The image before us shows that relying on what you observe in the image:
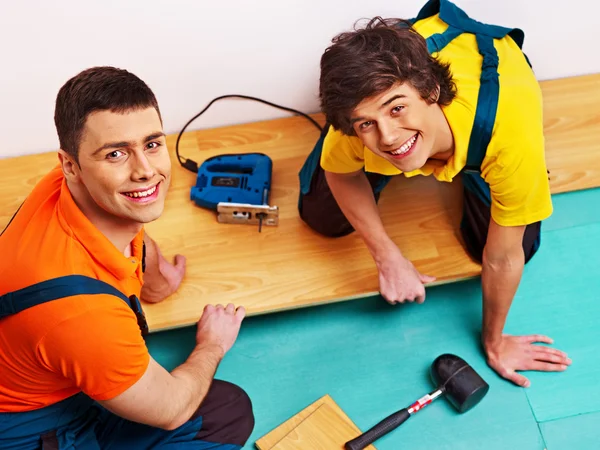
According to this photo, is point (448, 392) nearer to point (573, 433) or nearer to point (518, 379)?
point (518, 379)

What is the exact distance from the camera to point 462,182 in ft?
7.06

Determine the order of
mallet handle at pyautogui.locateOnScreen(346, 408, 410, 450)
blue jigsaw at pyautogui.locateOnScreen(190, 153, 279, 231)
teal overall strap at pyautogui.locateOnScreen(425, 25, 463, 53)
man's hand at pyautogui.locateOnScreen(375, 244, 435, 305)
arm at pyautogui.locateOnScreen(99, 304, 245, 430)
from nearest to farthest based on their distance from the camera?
arm at pyautogui.locateOnScreen(99, 304, 245, 430)
teal overall strap at pyautogui.locateOnScreen(425, 25, 463, 53)
mallet handle at pyautogui.locateOnScreen(346, 408, 410, 450)
man's hand at pyautogui.locateOnScreen(375, 244, 435, 305)
blue jigsaw at pyautogui.locateOnScreen(190, 153, 279, 231)

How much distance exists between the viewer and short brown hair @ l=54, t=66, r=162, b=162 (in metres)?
1.25

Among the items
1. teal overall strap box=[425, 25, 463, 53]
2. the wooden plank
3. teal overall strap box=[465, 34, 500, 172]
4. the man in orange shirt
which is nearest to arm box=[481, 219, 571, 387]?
teal overall strap box=[465, 34, 500, 172]

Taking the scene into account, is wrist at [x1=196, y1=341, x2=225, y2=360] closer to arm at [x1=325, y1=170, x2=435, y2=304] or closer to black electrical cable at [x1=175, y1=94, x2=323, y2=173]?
arm at [x1=325, y1=170, x2=435, y2=304]

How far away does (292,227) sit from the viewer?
2102 millimetres

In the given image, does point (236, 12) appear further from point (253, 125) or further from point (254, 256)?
point (254, 256)

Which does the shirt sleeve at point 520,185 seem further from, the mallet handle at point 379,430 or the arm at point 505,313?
the mallet handle at point 379,430

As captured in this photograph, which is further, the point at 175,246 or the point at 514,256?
the point at 175,246

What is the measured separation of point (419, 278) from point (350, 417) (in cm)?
43

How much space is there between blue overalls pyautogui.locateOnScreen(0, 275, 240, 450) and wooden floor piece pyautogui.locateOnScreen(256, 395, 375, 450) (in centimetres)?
12

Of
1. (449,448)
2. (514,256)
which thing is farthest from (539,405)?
(514,256)

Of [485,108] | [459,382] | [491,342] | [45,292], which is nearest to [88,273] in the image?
[45,292]

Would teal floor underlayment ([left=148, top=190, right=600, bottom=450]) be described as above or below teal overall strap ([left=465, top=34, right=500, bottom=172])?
below
